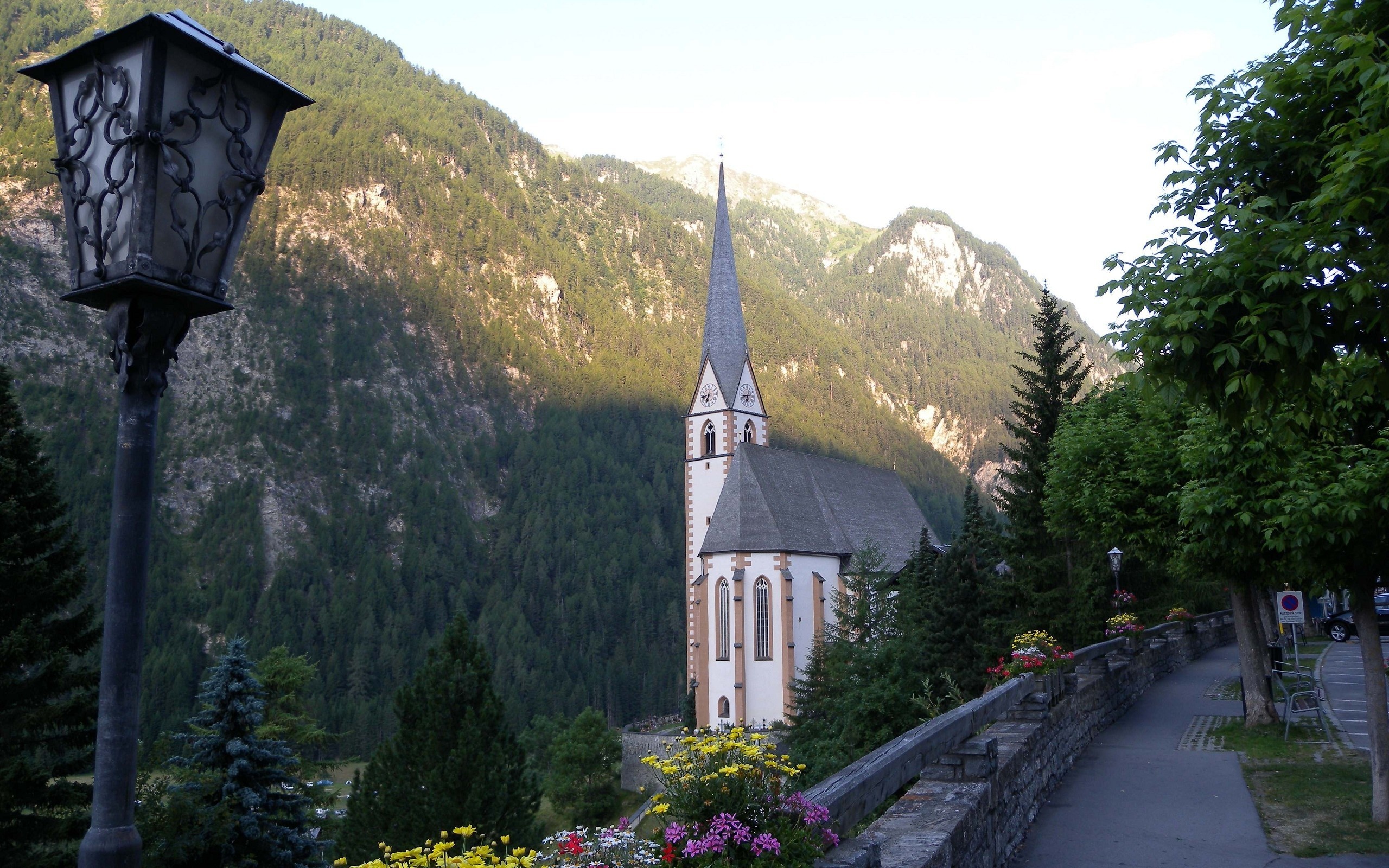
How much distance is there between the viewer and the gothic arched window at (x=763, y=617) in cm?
4691

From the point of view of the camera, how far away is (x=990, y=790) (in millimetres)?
7918

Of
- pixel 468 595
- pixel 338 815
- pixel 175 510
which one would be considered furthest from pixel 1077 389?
pixel 175 510

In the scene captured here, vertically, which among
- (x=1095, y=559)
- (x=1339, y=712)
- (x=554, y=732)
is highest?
(x=1095, y=559)

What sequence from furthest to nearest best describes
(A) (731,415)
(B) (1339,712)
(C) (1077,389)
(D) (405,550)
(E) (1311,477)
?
(D) (405,550) < (A) (731,415) < (C) (1077,389) < (B) (1339,712) < (E) (1311,477)

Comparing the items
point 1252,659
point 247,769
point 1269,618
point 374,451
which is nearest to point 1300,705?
point 1252,659

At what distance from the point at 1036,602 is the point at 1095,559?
8.20ft

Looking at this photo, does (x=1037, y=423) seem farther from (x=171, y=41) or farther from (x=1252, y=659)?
(x=171, y=41)

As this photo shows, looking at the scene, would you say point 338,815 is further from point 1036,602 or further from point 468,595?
point 468,595

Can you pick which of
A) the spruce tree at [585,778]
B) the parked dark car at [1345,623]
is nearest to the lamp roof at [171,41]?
the parked dark car at [1345,623]

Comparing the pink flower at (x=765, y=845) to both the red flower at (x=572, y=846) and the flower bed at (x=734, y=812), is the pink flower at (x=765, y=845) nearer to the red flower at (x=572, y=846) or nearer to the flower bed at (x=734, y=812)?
the flower bed at (x=734, y=812)

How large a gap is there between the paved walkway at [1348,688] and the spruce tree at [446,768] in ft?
65.7

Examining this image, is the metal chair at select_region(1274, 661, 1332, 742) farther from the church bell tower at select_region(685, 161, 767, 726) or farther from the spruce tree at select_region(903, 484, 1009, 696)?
the church bell tower at select_region(685, 161, 767, 726)

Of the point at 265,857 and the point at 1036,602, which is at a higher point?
the point at 1036,602

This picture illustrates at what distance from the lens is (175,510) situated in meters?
134
